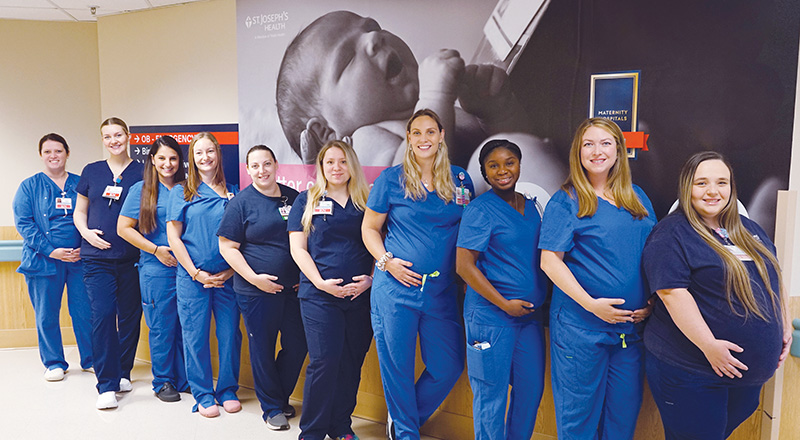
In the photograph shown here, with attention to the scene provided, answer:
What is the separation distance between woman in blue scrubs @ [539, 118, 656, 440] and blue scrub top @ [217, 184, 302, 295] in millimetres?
1410

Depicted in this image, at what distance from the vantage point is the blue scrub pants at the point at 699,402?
1.91 meters

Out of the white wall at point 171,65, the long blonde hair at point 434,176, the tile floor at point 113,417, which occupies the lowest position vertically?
the tile floor at point 113,417

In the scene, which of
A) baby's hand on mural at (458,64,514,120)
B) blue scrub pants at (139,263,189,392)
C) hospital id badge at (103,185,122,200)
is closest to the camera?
baby's hand on mural at (458,64,514,120)

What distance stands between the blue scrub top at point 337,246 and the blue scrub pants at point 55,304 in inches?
78.1

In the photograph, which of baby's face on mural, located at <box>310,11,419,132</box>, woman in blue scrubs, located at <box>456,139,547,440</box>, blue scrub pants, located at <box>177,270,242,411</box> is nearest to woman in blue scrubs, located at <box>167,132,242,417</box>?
blue scrub pants, located at <box>177,270,242,411</box>

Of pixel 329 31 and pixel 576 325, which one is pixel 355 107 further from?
pixel 576 325

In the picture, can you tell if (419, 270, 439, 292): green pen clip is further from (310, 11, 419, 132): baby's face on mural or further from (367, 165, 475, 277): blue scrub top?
(310, 11, 419, 132): baby's face on mural

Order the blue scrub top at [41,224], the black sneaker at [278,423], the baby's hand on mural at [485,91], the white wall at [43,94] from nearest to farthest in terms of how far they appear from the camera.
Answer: the baby's hand on mural at [485,91]
the black sneaker at [278,423]
the blue scrub top at [41,224]
the white wall at [43,94]

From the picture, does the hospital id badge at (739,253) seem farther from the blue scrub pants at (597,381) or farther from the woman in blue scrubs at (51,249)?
the woman in blue scrubs at (51,249)

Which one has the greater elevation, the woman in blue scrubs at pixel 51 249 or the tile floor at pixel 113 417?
the woman in blue scrubs at pixel 51 249

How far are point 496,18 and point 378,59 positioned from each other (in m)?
0.73

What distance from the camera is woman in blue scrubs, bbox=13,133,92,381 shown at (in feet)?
12.2

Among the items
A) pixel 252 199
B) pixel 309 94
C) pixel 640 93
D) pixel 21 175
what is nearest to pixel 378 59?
pixel 309 94

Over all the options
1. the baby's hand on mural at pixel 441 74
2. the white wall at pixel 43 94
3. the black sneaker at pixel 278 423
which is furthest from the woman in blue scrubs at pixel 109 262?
the baby's hand on mural at pixel 441 74
